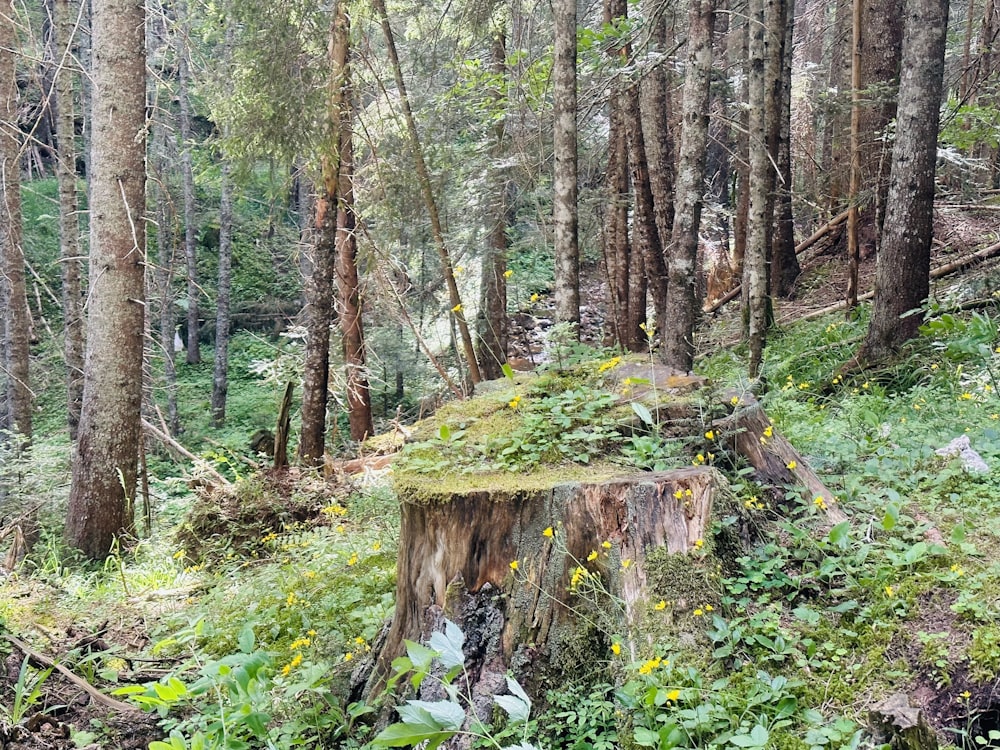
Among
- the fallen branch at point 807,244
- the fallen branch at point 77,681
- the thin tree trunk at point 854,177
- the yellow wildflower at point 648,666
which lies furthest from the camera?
the fallen branch at point 807,244

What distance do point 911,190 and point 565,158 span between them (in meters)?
3.21

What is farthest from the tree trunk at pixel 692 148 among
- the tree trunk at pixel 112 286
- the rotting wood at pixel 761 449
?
the tree trunk at pixel 112 286

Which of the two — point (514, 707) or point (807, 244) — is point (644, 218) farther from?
point (514, 707)

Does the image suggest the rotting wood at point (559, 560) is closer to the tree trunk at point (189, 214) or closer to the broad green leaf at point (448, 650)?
the broad green leaf at point (448, 650)

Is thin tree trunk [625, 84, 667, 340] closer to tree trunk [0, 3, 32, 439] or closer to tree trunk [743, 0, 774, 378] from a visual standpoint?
tree trunk [743, 0, 774, 378]

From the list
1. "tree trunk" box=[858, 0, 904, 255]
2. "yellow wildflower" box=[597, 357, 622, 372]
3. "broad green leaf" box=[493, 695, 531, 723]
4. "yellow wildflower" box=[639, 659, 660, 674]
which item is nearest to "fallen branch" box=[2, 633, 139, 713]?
"broad green leaf" box=[493, 695, 531, 723]

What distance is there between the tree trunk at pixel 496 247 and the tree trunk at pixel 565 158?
2441mm

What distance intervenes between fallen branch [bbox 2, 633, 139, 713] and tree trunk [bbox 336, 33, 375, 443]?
19.5 feet

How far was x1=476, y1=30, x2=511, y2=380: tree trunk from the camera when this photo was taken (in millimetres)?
11086

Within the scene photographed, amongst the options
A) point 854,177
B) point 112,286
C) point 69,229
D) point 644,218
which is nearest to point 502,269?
point 644,218

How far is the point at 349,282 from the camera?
1000cm

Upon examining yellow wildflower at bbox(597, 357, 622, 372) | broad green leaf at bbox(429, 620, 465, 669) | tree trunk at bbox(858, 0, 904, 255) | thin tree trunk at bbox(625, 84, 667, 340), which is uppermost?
tree trunk at bbox(858, 0, 904, 255)

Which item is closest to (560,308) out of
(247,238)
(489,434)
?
(489,434)

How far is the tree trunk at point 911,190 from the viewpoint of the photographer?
6734 millimetres
